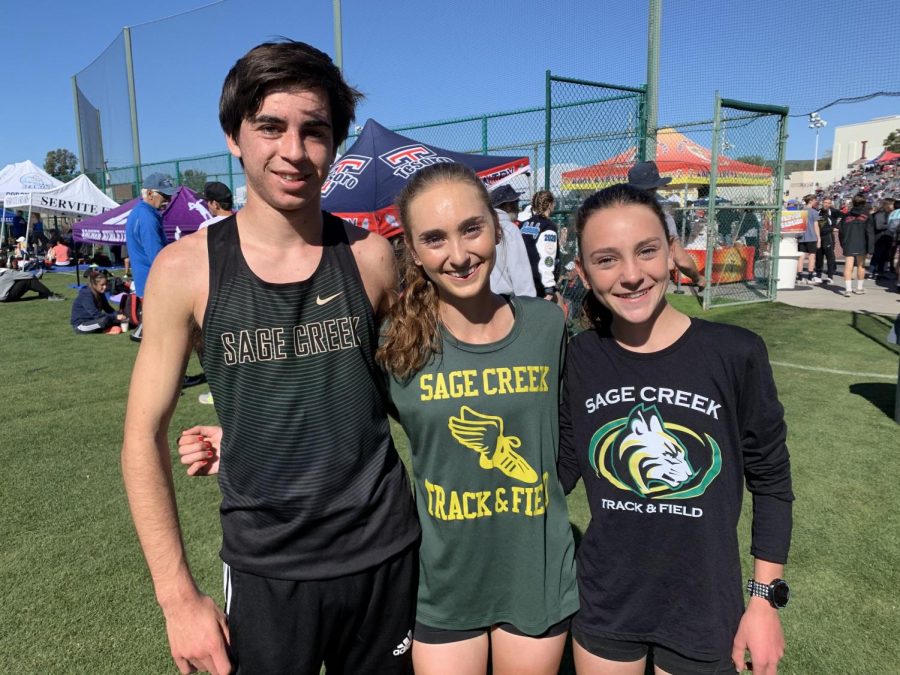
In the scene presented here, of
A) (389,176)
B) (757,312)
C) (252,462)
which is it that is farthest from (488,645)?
(757,312)

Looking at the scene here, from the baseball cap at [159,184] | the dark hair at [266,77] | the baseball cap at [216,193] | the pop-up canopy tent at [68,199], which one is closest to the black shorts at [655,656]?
the dark hair at [266,77]

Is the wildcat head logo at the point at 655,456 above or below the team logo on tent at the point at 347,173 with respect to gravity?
below

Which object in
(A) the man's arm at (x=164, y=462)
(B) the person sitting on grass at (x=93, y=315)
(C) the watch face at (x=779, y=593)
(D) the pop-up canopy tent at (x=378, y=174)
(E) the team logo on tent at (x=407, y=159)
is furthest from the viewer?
(B) the person sitting on grass at (x=93, y=315)

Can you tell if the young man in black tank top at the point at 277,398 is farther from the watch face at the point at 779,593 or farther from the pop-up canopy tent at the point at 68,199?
the pop-up canopy tent at the point at 68,199

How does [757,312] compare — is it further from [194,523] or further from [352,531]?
[352,531]

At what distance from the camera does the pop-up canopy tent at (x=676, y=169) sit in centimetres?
932

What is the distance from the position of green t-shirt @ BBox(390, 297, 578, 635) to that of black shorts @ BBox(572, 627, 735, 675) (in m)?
0.09

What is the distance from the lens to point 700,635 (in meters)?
1.59

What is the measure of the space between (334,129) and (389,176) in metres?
6.18

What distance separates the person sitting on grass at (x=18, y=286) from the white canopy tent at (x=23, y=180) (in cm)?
415

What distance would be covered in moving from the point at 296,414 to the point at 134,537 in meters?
2.90

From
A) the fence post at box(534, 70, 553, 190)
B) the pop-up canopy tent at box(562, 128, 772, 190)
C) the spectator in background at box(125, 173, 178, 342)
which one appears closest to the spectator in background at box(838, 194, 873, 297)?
the pop-up canopy tent at box(562, 128, 772, 190)

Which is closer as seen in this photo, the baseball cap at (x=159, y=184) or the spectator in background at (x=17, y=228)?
the baseball cap at (x=159, y=184)

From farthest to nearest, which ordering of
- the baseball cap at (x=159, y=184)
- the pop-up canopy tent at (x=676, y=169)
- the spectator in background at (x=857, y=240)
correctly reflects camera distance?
the spectator in background at (x=857, y=240)
the pop-up canopy tent at (x=676, y=169)
the baseball cap at (x=159, y=184)
